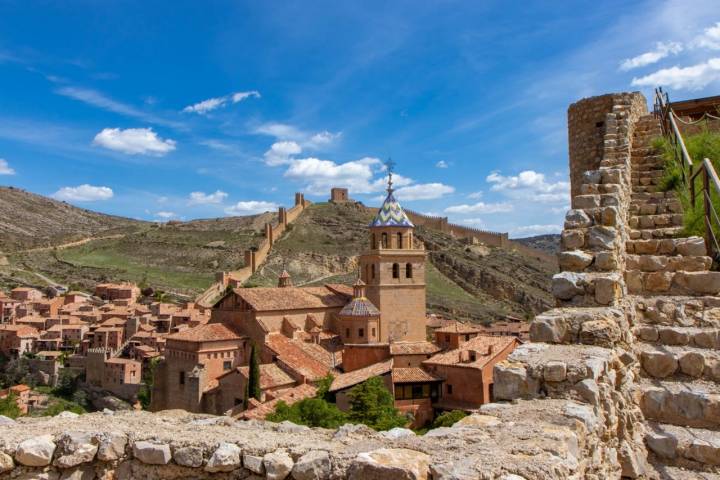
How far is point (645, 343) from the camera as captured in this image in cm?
463

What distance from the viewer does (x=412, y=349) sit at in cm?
2291

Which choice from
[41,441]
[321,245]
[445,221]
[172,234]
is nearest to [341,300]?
[41,441]

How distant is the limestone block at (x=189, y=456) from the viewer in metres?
2.88

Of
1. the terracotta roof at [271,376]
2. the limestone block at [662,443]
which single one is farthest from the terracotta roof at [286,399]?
the limestone block at [662,443]

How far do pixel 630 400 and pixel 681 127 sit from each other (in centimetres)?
731

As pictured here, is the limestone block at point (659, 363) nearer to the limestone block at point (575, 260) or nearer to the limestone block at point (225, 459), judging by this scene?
the limestone block at point (575, 260)

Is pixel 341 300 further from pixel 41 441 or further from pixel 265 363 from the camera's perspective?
pixel 41 441

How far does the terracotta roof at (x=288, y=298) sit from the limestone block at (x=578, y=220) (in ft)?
69.0

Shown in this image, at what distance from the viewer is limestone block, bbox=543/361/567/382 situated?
130 inches

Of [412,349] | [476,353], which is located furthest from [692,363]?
[412,349]

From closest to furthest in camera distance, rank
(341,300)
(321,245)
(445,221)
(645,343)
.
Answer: (645,343), (341,300), (321,245), (445,221)

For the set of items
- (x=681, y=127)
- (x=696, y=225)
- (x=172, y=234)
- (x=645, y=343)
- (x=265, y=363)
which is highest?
(x=172, y=234)

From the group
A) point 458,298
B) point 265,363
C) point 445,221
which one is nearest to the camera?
point 265,363

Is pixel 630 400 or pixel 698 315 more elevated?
pixel 698 315
